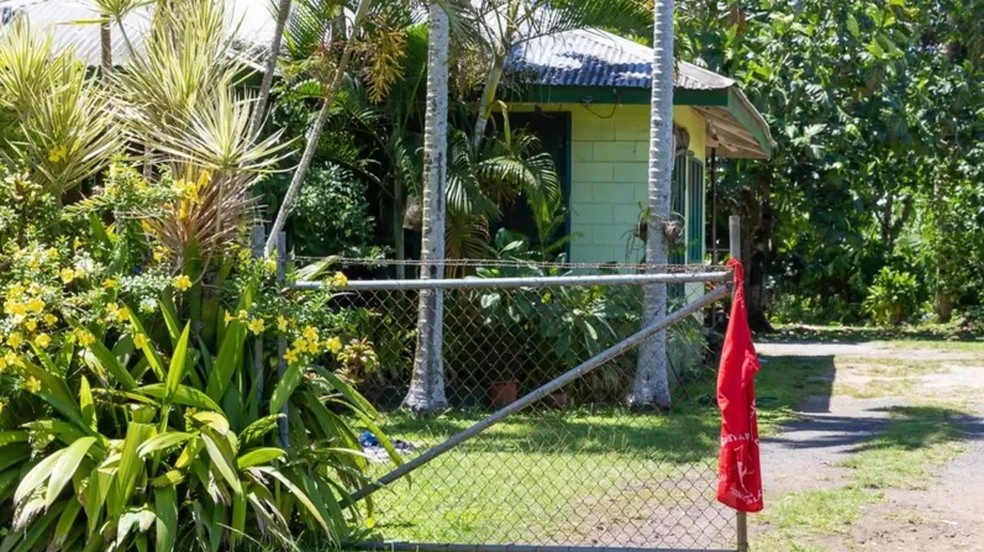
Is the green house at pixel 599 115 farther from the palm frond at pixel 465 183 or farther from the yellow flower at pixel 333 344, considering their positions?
the yellow flower at pixel 333 344

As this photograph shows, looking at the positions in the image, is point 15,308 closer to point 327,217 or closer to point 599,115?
point 327,217

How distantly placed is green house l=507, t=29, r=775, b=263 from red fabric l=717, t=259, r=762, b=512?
7.03 m

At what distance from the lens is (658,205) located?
12.0 metres

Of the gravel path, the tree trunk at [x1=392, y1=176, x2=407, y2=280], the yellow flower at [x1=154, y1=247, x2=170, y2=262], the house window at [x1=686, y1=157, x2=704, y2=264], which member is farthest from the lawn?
the house window at [x1=686, y1=157, x2=704, y2=264]

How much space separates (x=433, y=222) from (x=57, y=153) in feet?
17.9

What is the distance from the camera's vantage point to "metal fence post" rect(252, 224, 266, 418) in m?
6.27

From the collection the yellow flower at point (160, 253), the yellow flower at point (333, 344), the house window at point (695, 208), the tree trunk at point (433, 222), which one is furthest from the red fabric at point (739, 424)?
the house window at point (695, 208)

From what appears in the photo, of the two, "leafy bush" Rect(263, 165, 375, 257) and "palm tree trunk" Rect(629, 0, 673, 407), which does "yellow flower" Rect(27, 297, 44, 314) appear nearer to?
"leafy bush" Rect(263, 165, 375, 257)

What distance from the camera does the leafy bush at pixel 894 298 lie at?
91.4 feet

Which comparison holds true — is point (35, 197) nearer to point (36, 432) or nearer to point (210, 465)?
point (36, 432)

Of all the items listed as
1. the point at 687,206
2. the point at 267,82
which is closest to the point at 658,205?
the point at 687,206

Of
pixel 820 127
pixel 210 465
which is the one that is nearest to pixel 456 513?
pixel 210 465

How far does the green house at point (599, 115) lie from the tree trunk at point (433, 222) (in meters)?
1.64

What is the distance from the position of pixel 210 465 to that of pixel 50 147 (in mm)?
1714
